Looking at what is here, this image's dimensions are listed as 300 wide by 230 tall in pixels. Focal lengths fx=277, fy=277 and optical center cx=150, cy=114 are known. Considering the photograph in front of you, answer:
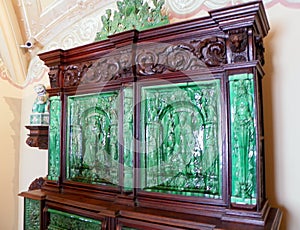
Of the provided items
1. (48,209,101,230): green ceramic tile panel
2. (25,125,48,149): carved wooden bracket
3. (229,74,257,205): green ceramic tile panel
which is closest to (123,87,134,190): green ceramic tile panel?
(48,209,101,230): green ceramic tile panel

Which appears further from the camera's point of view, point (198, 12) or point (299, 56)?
point (198, 12)

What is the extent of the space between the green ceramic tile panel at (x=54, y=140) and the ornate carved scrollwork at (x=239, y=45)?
136 centimetres

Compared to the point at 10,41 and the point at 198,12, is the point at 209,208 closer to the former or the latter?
the point at 198,12

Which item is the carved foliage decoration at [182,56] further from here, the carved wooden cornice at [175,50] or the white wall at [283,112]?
the white wall at [283,112]

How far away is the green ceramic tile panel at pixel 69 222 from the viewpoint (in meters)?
1.73

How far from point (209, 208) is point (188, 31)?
970mm

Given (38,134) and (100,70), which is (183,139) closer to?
(100,70)

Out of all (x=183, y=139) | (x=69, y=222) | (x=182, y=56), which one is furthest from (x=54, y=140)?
(x=182, y=56)

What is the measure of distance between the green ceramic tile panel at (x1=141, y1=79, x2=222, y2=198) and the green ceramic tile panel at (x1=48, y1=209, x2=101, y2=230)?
420 millimetres

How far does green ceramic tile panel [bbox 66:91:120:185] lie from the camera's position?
183 cm

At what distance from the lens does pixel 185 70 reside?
1559 mm

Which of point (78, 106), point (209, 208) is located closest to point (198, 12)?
point (78, 106)

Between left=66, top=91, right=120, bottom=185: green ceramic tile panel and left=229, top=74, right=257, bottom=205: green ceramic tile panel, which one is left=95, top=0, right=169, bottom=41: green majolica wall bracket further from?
left=229, top=74, right=257, bottom=205: green ceramic tile panel

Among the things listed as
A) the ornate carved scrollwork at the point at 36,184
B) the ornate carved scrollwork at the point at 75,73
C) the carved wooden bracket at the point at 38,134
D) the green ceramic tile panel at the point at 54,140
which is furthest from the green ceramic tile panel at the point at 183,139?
the ornate carved scrollwork at the point at 36,184
